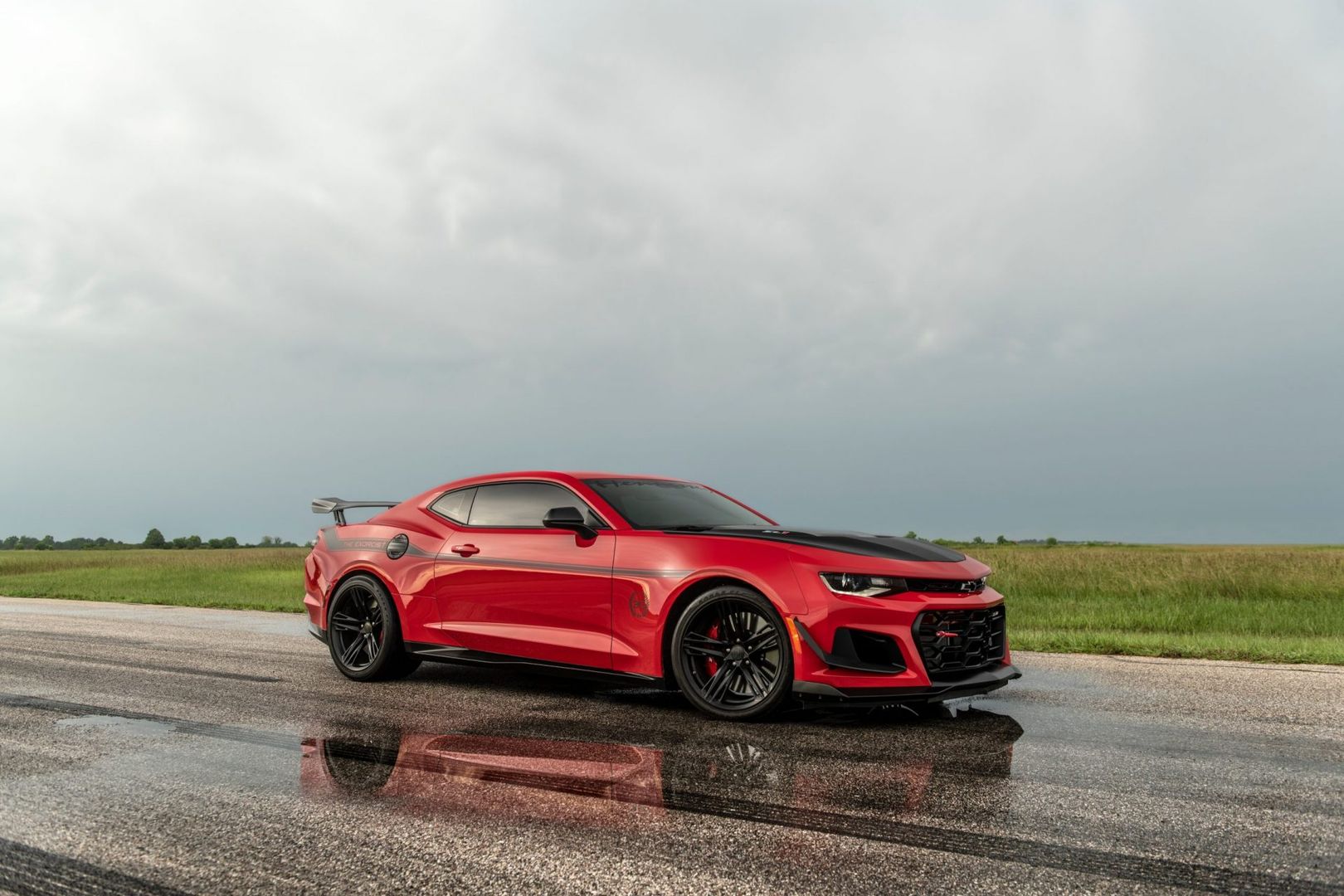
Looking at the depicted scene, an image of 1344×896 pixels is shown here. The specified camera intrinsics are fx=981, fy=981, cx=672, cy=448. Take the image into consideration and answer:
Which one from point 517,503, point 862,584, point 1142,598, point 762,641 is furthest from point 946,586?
point 1142,598

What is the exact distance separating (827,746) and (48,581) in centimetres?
2925

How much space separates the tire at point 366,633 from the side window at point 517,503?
97 centimetres

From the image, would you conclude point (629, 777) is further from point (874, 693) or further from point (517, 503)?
point (517, 503)

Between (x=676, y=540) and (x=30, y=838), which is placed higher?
(x=676, y=540)

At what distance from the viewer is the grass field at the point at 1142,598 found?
9.56m

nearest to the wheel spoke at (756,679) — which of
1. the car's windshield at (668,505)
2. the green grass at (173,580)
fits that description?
the car's windshield at (668,505)

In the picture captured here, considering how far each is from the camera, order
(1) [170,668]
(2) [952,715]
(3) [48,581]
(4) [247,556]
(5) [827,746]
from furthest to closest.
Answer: (4) [247,556]
(3) [48,581]
(1) [170,668]
(2) [952,715]
(5) [827,746]

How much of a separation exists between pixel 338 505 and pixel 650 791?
4696mm

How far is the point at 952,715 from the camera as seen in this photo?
5.93 m

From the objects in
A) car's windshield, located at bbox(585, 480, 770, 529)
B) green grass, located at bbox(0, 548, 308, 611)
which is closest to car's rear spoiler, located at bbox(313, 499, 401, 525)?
car's windshield, located at bbox(585, 480, 770, 529)

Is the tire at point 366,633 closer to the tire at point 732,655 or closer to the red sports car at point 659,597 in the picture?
the red sports car at point 659,597

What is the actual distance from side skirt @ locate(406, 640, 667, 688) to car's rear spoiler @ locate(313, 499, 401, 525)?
141 cm

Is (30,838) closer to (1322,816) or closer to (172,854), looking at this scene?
(172,854)

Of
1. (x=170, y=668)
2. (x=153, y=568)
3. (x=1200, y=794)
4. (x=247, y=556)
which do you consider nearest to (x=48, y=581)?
(x=153, y=568)
